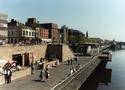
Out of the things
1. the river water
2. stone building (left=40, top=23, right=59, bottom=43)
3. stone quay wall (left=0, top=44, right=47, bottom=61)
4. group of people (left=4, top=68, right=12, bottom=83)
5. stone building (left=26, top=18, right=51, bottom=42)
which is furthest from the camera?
stone building (left=40, top=23, right=59, bottom=43)

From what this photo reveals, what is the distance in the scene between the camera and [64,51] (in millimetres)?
36062

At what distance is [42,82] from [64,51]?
67.5 ft

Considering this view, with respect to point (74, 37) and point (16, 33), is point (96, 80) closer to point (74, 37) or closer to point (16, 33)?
point (16, 33)

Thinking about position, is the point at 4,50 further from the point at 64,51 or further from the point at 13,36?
the point at 13,36

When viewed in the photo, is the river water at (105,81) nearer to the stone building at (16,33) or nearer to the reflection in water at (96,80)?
the reflection in water at (96,80)

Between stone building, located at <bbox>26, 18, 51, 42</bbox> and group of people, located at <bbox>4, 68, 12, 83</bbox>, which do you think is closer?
group of people, located at <bbox>4, 68, 12, 83</bbox>

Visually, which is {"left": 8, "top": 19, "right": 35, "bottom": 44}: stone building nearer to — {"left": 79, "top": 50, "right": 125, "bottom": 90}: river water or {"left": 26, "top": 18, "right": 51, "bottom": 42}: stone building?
{"left": 26, "top": 18, "right": 51, "bottom": 42}: stone building

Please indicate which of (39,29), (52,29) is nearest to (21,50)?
(39,29)

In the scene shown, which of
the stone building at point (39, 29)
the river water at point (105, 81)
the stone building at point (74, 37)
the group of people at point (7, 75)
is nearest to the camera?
the group of people at point (7, 75)

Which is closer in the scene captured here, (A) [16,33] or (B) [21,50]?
(B) [21,50]

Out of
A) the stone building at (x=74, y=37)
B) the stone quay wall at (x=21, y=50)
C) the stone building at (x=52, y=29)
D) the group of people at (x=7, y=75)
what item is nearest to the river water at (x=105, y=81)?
the stone quay wall at (x=21, y=50)

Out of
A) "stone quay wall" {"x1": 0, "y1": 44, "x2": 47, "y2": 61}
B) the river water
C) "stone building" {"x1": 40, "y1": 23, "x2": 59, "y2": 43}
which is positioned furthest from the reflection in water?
"stone building" {"x1": 40, "y1": 23, "x2": 59, "y2": 43}

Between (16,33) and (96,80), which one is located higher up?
(16,33)

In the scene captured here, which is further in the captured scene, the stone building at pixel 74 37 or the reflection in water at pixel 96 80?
the stone building at pixel 74 37
